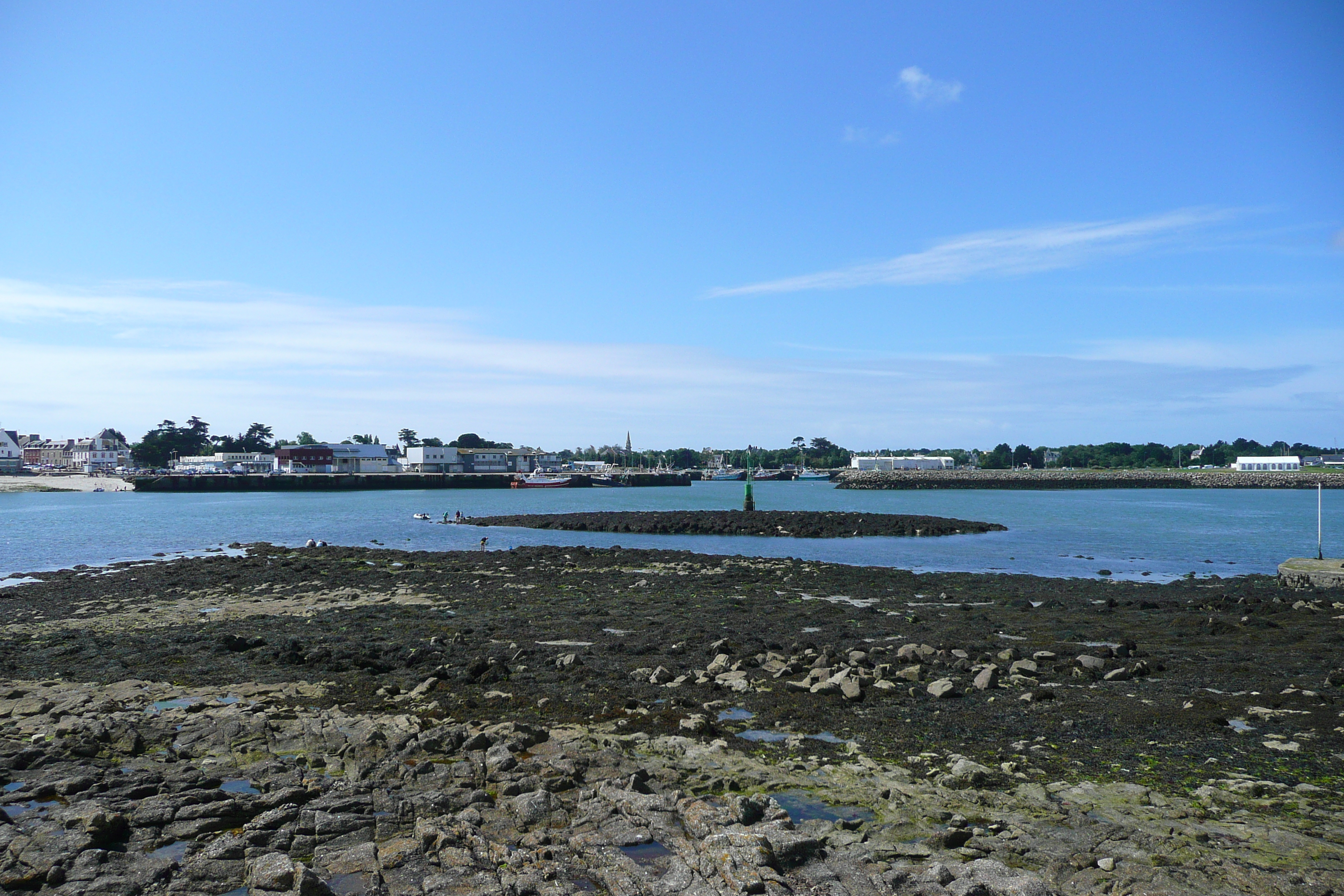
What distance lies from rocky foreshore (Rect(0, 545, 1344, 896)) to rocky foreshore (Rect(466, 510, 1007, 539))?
31.9 m

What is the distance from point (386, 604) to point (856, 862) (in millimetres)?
17913

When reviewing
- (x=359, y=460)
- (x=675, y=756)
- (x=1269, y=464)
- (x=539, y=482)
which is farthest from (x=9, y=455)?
(x=1269, y=464)

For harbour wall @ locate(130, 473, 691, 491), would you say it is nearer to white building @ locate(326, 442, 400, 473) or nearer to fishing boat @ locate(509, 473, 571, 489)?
fishing boat @ locate(509, 473, 571, 489)

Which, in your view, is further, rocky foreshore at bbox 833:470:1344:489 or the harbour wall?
rocky foreshore at bbox 833:470:1344:489

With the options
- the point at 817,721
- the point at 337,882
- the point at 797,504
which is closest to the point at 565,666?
the point at 817,721

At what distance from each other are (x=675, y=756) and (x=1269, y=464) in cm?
19599

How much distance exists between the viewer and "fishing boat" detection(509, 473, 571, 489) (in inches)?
5290

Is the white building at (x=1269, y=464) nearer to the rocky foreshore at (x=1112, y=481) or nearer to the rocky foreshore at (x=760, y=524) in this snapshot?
the rocky foreshore at (x=1112, y=481)

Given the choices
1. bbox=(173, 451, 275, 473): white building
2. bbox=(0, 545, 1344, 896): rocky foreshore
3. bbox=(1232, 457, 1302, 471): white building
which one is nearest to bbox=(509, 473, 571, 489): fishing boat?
bbox=(173, 451, 275, 473): white building

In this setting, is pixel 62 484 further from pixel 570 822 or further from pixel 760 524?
pixel 570 822

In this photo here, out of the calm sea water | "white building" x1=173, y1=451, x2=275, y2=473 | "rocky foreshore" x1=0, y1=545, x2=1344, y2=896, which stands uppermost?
"white building" x1=173, y1=451, x2=275, y2=473

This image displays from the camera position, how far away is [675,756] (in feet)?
32.5

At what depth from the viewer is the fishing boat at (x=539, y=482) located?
134375 millimetres

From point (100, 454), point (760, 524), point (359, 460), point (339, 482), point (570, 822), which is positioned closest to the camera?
point (570, 822)
